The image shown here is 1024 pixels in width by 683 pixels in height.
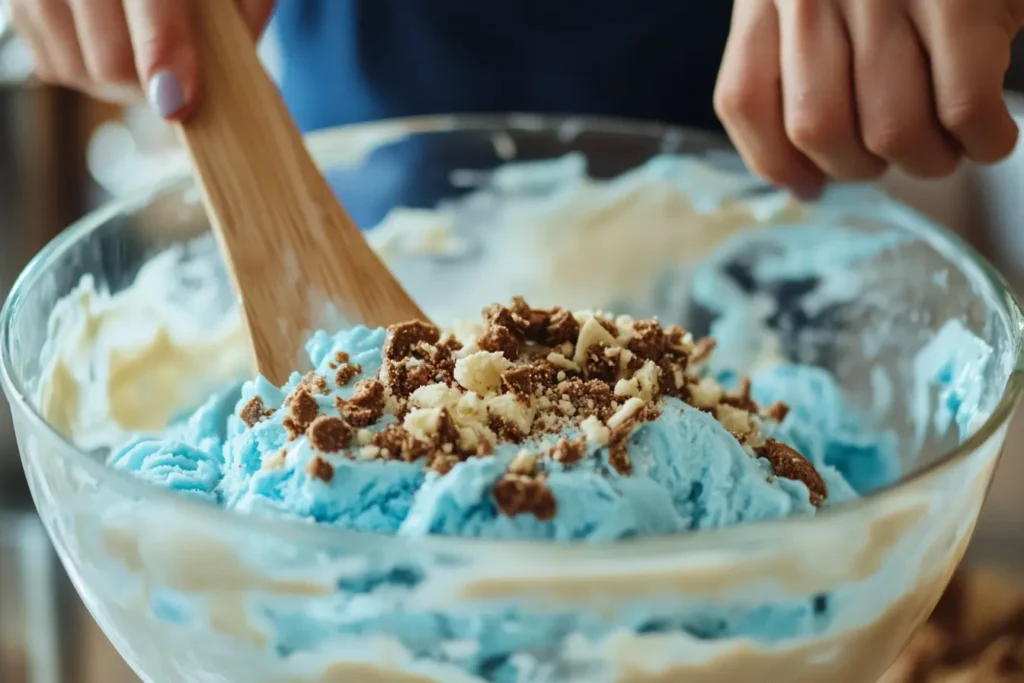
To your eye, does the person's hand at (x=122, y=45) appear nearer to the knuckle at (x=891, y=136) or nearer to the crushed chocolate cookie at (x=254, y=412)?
the crushed chocolate cookie at (x=254, y=412)

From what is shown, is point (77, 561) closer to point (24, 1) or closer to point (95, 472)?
point (95, 472)

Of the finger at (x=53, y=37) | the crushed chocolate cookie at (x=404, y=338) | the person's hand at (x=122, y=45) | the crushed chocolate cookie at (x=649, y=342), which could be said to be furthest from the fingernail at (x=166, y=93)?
the crushed chocolate cookie at (x=649, y=342)

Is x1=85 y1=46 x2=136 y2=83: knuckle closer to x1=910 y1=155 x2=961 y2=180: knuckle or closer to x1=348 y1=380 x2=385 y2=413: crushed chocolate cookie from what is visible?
x1=348 y1=380 x2=385 y2=413: crushed chocolate cookie

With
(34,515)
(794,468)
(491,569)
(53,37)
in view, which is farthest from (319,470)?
(34,515)

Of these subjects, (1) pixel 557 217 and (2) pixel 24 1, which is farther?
(1) pixel 557 217

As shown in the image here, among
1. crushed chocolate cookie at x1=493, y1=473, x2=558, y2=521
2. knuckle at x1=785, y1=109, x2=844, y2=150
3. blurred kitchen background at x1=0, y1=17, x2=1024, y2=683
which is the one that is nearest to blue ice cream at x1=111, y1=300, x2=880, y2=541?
crushed chocolate cookie at x1=493, y1=473, x2=558, y2=521

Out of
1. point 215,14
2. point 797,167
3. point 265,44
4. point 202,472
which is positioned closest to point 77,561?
point 202,472
